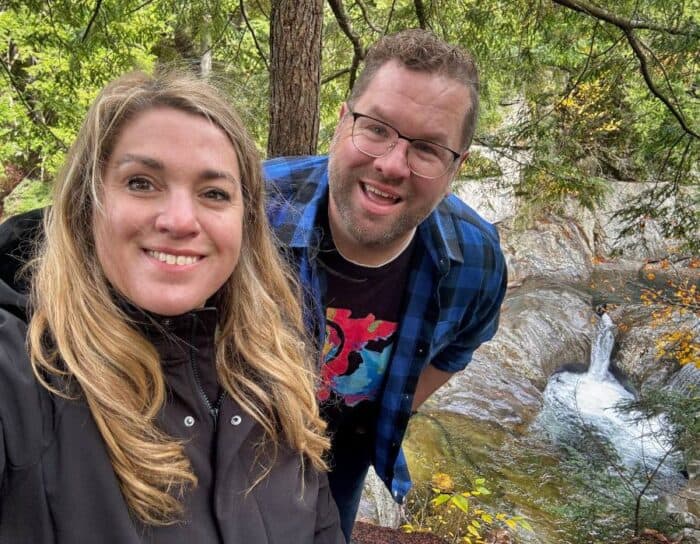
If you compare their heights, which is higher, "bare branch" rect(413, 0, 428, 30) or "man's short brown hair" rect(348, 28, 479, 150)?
"bare branch" rect(413, 0, 428, 30)

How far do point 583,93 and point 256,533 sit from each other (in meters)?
3.91

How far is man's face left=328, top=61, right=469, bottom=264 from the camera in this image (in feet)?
5.64

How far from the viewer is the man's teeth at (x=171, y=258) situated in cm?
107

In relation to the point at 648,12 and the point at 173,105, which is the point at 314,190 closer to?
the point at 173,105

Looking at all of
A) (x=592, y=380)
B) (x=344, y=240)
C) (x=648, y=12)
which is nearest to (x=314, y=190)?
(x=344, y=240)

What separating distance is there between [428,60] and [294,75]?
1.05 meters

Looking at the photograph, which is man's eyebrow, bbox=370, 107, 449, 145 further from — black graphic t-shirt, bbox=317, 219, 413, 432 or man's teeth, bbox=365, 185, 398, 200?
black graphic t-shirt, bbox=317, 219, 413, 432

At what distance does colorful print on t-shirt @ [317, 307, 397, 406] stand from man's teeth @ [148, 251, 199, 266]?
821 millimetres

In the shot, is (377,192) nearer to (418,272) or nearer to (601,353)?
(418,272)

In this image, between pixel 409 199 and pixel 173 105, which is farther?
pixel 409 199

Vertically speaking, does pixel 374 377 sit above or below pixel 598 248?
below

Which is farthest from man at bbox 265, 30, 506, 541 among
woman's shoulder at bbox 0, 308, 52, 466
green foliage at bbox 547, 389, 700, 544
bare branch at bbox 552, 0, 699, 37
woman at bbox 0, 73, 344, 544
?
green foliage at bbox 547, 389, 700, 544

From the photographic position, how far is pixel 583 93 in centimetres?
402

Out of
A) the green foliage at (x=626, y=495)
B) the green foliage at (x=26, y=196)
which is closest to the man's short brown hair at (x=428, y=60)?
the green foliage at (x=626, y=495)
